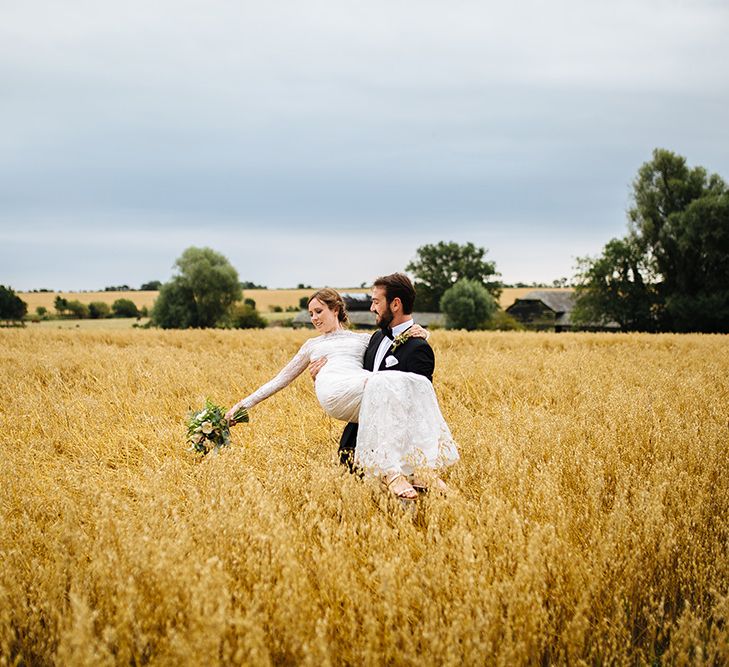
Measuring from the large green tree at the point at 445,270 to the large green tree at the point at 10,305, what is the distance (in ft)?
162

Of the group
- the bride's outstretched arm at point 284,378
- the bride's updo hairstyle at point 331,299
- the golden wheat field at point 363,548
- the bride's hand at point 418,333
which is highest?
the bride's updo hairstyle at point 331,299

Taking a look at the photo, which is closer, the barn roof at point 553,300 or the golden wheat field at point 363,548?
the golden wheat field at point 363,548

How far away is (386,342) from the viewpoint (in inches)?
158

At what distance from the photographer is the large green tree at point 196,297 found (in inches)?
2287

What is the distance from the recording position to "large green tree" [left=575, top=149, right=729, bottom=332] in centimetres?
3850

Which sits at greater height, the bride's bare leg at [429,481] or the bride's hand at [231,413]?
the bride's hand at [231,413]

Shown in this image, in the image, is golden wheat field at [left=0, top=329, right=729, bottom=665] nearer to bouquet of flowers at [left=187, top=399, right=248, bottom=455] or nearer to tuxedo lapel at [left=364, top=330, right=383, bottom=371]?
bouquet of flowers at [left=187, top=399, right=248, bottom=455]

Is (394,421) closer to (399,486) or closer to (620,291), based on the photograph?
(399,486)

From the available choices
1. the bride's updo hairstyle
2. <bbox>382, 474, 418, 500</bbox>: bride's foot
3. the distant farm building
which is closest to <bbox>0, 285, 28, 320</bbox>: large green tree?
the bride's updo hairstyle

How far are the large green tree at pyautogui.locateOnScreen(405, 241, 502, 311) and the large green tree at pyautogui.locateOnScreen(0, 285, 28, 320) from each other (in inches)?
1944

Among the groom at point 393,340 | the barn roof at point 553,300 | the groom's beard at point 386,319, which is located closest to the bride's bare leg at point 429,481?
the groom at point 393,340

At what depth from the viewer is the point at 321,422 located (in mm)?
6043

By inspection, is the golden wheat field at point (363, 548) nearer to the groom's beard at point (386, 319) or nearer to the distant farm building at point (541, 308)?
the groom's beard at point (386, 319)

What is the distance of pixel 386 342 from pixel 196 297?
58.4m
